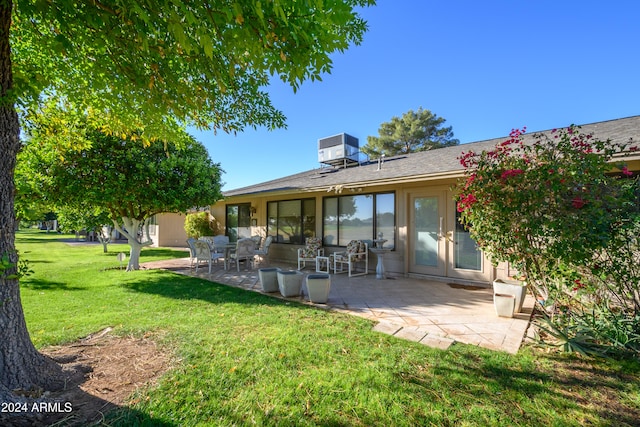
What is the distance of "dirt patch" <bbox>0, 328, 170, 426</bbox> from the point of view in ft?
6.68

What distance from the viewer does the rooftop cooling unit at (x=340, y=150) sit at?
1188 centimetres

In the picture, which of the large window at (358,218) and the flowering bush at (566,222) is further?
the large window at (358,218)

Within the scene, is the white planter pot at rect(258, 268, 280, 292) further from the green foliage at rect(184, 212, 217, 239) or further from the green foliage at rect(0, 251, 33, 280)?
the green foliage at rect(184, 212, 217, 239)

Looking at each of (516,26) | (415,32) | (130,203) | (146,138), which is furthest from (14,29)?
(516,26)

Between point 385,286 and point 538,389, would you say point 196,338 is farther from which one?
point 385,286

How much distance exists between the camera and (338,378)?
256 centimetres

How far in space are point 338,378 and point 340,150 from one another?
10294 mm

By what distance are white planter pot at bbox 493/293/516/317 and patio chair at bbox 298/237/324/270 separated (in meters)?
5.05

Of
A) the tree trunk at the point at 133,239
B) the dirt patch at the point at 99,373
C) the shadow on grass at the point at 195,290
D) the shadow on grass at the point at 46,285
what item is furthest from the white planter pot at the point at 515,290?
the tree trunk at the point at 133,239

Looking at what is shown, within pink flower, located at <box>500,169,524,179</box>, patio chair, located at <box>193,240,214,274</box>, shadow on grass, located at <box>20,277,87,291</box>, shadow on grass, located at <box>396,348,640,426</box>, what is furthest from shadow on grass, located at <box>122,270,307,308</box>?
pink flower, located at <box>500,169,524,179</box>

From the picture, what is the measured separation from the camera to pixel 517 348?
3217mm

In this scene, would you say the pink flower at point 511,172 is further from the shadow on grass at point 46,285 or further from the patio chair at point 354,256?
the shadow on grass at point 46,285

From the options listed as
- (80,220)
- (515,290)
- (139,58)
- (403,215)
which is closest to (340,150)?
(403,215)

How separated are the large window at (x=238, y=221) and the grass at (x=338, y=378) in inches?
330
